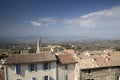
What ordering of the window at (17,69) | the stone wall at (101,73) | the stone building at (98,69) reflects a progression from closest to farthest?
the window at (17,69) → the stone building at (98,69) → the stone wall at (101,73)

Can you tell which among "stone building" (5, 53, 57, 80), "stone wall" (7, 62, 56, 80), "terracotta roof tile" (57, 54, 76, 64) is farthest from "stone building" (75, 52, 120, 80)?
"stone building" (5, 53, 57, 80)

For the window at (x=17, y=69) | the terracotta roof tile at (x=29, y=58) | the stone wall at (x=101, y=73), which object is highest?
the terracotta roof tile at (x=29, y=58)

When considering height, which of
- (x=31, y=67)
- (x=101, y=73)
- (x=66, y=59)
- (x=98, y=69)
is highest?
(x=66, y=59)

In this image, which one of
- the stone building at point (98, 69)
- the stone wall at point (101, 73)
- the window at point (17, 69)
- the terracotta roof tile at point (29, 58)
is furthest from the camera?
the stone wall at point (101, 73)

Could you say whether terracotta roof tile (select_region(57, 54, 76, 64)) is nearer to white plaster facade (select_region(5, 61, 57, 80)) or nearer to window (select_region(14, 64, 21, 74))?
white plaster facade (select_region(5, 61, 57, 80))

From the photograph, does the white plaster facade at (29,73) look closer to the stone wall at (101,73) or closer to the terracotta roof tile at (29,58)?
the terracotta roof tile at (29,58)

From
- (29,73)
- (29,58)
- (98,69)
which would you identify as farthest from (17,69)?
(98,69)

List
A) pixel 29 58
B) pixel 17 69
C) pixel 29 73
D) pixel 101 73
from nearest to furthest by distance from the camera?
1. pixel 17 69
2. pixel 29 73
3. pixel 29 58
4. pixel 101 73

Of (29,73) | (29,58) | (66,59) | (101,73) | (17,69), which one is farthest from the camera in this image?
(101,73)

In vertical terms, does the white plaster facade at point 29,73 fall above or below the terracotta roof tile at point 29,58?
below

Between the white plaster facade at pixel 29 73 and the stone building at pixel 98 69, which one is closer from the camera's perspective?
the white plaster facade at pixel 29 73

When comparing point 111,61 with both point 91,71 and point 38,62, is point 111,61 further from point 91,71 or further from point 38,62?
point 38,62

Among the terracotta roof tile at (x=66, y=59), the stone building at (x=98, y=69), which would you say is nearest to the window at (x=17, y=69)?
the terracotta roof tile at (x=66, y=59)

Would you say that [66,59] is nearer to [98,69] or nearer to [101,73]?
[98,69]
